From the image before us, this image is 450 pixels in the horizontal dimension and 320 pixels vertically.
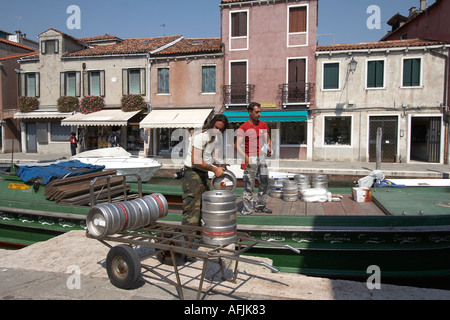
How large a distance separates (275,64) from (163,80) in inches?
290

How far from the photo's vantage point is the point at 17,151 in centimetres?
2709

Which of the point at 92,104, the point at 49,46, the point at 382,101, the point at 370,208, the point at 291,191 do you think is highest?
the point at 49,46

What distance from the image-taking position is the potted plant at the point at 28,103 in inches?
1012

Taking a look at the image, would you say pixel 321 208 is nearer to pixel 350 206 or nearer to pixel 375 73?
pixel 350 206

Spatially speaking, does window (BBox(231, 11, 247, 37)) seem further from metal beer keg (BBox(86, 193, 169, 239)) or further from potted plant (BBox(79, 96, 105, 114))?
metal beer keg (BBox(86, 193, 169, 239))

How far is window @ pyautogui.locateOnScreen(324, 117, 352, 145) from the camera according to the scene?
21.0 meters

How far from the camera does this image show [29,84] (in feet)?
85.8

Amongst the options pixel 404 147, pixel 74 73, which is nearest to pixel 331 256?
pixel 404 147

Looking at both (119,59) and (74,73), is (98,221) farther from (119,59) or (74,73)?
(74,73)

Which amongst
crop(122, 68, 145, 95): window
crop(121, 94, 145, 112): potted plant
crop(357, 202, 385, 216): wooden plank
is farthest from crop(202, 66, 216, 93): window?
crop(357, 202, 385, 216): wooden plank

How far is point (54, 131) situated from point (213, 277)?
82.8 ft

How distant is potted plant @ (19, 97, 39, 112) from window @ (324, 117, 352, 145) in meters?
20.3

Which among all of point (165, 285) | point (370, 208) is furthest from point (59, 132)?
point (165, 285)

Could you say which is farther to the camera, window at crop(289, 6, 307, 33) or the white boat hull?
window at crop(289, 6, 307, 33)
